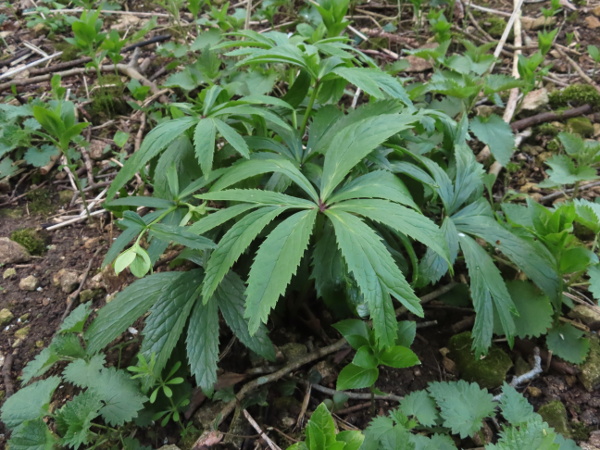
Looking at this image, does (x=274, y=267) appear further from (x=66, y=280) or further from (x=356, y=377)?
(x=66, y=280)

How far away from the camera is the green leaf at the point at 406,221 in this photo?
4.40ft

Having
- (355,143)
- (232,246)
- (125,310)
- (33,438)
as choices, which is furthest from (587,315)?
(33,438)

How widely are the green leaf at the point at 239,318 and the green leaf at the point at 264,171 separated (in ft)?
1.15

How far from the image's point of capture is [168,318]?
5.07 ft

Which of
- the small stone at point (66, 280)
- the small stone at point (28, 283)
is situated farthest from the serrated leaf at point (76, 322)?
the small stone at point (28, 283)

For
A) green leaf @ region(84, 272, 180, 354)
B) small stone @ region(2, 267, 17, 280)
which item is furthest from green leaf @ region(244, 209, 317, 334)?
small stone @ region(2, 267, 17, 280)

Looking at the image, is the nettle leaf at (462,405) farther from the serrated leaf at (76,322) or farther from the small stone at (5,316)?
the small stone at (5,316)

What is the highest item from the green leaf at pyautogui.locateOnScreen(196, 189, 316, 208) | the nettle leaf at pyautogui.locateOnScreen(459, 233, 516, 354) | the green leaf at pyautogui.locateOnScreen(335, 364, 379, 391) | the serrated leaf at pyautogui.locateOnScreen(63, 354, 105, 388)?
the green leaf at pyautogui.locateOnScreen(196, 189, 316, 208)

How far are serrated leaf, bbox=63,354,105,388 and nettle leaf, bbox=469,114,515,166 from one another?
6.66 feet

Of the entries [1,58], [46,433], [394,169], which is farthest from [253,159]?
[1,58]

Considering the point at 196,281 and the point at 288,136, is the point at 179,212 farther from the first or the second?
the point at 288,136

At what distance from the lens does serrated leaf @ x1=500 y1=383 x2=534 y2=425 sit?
149cm

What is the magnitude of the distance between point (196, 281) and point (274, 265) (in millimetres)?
428

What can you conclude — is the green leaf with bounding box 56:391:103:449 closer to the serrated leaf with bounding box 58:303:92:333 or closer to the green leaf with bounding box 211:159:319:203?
the serrated leaf with bounding box 58:303:92:333
